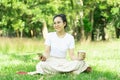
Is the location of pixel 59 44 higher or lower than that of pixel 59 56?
higher

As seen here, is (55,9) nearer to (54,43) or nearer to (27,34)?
(54,43)

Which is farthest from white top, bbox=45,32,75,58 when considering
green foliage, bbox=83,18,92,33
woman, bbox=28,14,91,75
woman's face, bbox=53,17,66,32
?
green foliage, bbox=83,18,92,33

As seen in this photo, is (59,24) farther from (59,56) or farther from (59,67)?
(59,67)

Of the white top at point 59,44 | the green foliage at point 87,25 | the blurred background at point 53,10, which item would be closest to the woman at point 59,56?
the white top at point 59,44

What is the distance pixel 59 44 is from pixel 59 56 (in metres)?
0.26

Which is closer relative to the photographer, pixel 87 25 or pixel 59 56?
pixel 59 56

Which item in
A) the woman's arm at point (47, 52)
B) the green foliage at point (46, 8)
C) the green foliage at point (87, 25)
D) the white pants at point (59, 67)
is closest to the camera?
the white pants at point (59, 67)

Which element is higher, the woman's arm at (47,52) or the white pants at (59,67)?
the woman's arm at (47,52)

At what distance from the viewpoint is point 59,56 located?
25.0ft

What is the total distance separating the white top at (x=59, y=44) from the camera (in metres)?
7.64

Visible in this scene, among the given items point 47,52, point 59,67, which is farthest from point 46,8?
point 59,67

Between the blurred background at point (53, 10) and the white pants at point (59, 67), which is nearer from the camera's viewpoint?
the white pants at point (59, 67)

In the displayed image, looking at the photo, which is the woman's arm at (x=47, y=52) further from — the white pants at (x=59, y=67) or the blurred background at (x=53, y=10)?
the blurred background at (x=53, y=10)

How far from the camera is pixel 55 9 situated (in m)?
35.7
